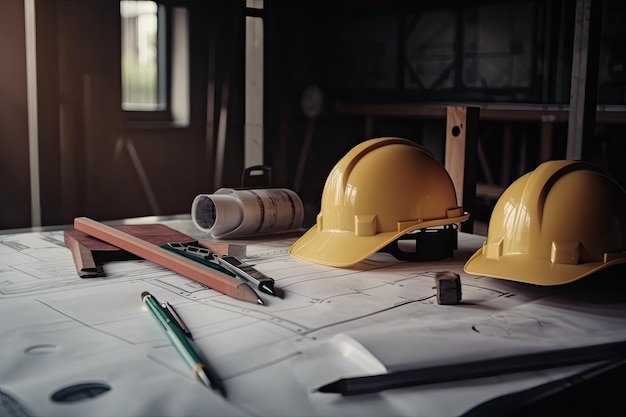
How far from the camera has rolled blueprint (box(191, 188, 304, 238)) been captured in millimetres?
1610

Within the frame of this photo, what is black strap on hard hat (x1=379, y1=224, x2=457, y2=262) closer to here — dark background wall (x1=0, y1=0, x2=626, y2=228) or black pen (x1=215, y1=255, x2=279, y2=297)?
black pen (x1=215, y1=255, x2=279, y2=297)

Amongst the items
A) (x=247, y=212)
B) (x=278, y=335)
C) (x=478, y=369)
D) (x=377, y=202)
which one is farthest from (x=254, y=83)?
(x=478, y=369)

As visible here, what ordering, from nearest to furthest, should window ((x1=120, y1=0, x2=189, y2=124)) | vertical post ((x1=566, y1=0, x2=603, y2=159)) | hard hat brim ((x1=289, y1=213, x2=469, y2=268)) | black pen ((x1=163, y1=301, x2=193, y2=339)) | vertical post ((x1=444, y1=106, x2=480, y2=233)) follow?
black pen ((x1=163, y1=301, x2=193, y2=339))
hard hat brim ((x1=289, y1=213, x2=469, y2=268))
vertical post ((x1=444, y1=106, x2=480, y2=233))
vertical post ((x1=566, y1=0, x2=603, y2=159))
window ((x1=120, y1=0, x2=189, y2=124))

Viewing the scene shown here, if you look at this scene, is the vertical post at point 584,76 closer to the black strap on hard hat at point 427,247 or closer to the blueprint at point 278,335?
the black strap on hard hat at point 427,247

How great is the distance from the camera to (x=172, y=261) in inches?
50.1

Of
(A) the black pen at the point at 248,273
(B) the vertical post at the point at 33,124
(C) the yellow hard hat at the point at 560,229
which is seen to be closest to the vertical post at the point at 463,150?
(C) the yellow hard hat at the point at 560,229

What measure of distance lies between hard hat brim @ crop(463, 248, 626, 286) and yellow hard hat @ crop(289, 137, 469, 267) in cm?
21

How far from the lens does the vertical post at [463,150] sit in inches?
69.2

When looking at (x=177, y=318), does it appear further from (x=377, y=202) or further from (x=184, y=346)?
(x=377, y=202)

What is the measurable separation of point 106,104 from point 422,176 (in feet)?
10.4

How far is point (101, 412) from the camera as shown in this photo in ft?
2.35

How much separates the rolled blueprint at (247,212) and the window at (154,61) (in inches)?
117

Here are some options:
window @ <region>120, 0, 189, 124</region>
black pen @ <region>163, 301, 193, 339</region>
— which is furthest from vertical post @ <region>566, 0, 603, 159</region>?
window @ <region>120, 0, 189, 124</region>

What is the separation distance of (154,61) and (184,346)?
13.3 ft
